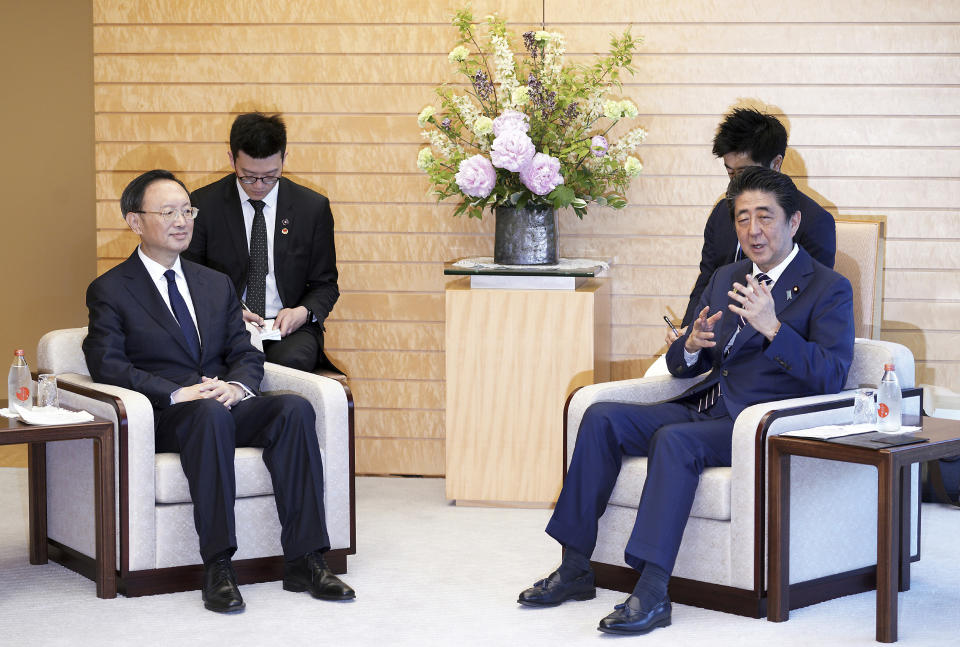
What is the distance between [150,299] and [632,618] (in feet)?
6.33

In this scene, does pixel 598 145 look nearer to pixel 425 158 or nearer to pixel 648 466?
pixel 425 158

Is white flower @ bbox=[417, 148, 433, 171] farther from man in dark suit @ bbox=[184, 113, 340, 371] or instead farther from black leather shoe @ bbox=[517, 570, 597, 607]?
black leather shoe @ bbox=[517, 570, 597, 607]

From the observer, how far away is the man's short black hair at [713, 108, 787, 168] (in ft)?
15.3

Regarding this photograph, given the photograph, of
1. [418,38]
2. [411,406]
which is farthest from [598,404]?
[418,38]

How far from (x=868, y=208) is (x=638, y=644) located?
2770mm

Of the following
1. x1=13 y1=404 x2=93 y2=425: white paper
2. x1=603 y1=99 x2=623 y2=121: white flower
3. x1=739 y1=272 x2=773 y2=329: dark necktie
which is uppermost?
x1=603 y1=99 x2=623 y2=121: white flower

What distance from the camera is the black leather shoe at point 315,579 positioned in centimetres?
393

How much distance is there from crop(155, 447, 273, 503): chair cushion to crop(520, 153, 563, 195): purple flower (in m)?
1.59

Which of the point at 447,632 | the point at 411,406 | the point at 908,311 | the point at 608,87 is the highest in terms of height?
the point at 608,87

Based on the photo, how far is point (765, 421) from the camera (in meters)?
3.62

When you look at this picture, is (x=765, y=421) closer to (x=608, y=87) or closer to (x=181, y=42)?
(x=608, y=87)

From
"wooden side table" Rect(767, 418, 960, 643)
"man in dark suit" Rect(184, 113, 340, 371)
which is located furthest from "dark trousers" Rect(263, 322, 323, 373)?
"wooden side table" Rect(767, 418, 960, 643)

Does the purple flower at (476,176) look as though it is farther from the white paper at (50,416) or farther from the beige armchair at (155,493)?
the white paper at (50,416)

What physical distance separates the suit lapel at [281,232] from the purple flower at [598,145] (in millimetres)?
1270
